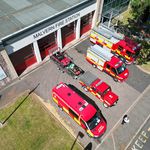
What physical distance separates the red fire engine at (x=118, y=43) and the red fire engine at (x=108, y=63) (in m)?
2.87

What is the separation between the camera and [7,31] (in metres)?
20.6

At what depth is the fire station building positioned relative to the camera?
68.7 ft

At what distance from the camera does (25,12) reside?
23891 mm

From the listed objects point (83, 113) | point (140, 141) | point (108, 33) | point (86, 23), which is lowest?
point (140, 141)

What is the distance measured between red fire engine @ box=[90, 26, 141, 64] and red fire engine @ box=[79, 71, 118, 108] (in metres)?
7.77

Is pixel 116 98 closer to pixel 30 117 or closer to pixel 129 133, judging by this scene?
pixel 129 133

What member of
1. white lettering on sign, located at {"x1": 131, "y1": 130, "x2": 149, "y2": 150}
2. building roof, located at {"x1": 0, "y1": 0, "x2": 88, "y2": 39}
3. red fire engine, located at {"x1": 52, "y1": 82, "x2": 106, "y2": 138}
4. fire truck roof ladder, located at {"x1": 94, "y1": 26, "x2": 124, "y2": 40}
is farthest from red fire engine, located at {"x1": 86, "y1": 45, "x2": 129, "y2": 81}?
building roof, located at {"x1": 0, "y1": 0, "x2": 88, "y2": 39}

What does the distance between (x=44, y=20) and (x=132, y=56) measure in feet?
48.3

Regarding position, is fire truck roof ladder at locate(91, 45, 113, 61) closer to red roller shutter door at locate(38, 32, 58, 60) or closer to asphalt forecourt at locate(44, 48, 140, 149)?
asphalt forecourt at locate(44, 48, 140, 149)

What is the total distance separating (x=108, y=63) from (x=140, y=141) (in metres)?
11.0

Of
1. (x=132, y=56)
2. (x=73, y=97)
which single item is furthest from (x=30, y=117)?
(x=132, y=56)

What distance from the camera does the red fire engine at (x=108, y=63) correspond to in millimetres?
23516

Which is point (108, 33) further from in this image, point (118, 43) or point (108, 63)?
point (108, 63)

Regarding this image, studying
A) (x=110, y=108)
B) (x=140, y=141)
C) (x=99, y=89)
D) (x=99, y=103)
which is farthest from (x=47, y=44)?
(x=140, y=141)
